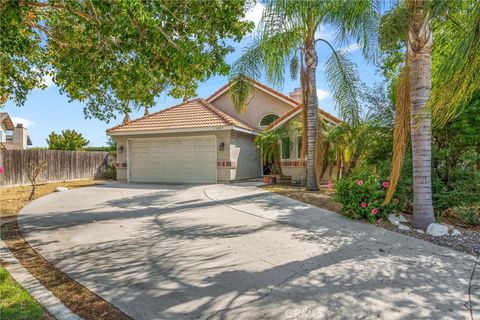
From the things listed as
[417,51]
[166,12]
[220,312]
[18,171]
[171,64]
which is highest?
[166,12]

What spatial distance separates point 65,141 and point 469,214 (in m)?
27.5

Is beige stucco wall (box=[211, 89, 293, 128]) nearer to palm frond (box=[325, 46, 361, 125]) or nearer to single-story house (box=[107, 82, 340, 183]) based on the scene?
single-story house (box=[107, 82, 340, 183])

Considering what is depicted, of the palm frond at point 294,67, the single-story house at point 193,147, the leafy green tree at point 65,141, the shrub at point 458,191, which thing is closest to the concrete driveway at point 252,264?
the shrub at point 458,191

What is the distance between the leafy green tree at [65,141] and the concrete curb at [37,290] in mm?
23139

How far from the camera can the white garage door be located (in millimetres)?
14773

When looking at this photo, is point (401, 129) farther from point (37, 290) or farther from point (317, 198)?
point (37, 290)

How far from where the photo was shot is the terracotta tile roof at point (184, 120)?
14648 millimetres

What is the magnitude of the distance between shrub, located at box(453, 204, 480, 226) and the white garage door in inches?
393

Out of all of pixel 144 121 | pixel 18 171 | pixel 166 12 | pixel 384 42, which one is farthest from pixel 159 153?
pixel 384 42

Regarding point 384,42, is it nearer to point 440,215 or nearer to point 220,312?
point 440,215

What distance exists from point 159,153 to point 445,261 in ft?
44.1

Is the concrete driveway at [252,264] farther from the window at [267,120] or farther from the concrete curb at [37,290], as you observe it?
the window at [267,120]

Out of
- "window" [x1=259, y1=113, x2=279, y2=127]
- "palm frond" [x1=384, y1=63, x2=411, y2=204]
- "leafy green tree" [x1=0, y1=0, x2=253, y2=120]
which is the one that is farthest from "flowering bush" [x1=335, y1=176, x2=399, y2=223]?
"window" [x1=259, y1=113, x2=279, y2=127]

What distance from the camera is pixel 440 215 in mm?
7195
